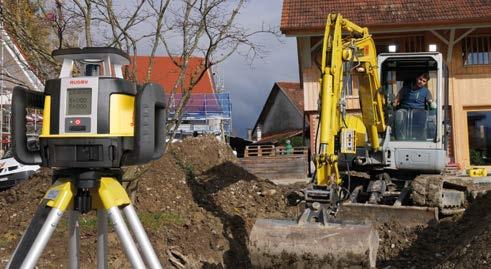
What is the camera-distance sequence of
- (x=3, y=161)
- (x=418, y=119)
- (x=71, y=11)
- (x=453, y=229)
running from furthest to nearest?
(x=3, y=161) → (x=418, y=119) → (x=453, y=229) → (x=71, y=11)

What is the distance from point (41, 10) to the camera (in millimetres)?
7883

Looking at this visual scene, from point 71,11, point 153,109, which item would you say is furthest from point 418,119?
point 153,109

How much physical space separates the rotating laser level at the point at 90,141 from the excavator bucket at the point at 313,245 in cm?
435

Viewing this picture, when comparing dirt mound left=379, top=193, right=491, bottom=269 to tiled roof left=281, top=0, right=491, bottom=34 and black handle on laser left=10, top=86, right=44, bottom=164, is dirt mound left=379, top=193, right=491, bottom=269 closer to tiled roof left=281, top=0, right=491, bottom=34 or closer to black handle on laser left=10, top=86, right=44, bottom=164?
black handle on laser left=10, top=86, right=44, bottom=164

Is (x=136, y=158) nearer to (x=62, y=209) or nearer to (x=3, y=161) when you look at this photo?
(x=62, y=209)

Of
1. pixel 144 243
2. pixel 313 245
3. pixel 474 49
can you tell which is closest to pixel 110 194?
pixel 144 243

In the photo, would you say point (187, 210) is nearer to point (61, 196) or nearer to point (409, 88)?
point (409, 88)

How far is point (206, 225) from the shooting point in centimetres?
834

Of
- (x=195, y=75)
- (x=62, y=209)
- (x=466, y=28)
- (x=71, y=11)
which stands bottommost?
(x=62, y=209)

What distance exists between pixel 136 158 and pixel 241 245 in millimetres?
6001

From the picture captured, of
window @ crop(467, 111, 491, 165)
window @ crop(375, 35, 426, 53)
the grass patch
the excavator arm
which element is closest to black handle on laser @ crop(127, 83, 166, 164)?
the grass patch

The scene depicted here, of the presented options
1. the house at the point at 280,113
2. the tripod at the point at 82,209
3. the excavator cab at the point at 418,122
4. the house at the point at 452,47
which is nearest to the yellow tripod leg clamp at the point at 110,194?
the tripod at the point at 82,209

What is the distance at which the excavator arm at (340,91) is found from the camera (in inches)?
311

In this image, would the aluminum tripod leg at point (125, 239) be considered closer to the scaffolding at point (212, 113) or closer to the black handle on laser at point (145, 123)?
the black handle on laser at point (145, 123)
